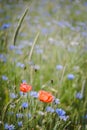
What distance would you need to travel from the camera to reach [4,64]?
2.16m

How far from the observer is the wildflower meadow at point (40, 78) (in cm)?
137

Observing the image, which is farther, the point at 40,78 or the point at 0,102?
the point at 40,78

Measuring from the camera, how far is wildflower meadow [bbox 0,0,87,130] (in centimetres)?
137

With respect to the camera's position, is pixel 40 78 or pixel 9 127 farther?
pixel 40 78

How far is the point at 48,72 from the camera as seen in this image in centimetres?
242

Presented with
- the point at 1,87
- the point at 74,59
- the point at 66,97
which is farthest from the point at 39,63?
the point at 1,87

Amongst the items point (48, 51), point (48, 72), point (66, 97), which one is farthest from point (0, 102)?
point (48, 51)

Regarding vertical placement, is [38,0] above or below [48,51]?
above

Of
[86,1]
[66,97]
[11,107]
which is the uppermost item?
[86,1]

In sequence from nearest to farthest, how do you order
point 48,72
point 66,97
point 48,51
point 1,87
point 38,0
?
point 1,87, point 66,97, point 48,72, point 48,51, point 38,0

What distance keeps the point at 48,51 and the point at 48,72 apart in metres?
0.36

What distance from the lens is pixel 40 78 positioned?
2.15m

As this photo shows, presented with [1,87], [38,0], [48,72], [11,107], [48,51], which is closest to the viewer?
[11,107]

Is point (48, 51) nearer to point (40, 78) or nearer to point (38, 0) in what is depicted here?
point (40, 78)
